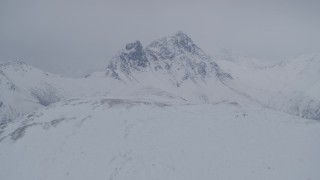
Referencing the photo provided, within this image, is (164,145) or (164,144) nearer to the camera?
(164,145)

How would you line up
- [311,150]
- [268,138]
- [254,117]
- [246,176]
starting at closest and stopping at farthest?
[246,176] < [311,150] < [268,138] < [254,117]

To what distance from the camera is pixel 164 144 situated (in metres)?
58.3

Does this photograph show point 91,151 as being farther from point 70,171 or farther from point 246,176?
point 246,176

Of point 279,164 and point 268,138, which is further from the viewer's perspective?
point 268,138

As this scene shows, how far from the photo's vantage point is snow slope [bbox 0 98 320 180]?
52594 millimetres

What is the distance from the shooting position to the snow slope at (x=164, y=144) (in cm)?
5259

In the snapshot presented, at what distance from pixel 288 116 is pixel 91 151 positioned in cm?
2709

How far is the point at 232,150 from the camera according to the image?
183 feet

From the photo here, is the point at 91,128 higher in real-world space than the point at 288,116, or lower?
lower

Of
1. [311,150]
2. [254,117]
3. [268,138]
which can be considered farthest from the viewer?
[254,117]

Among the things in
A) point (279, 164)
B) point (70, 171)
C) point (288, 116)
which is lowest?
point (70, 171)

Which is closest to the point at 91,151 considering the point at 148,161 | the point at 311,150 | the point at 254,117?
the point at 148,161

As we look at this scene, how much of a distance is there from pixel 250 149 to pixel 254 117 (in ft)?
29.2

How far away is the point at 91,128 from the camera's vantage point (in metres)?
66.4
